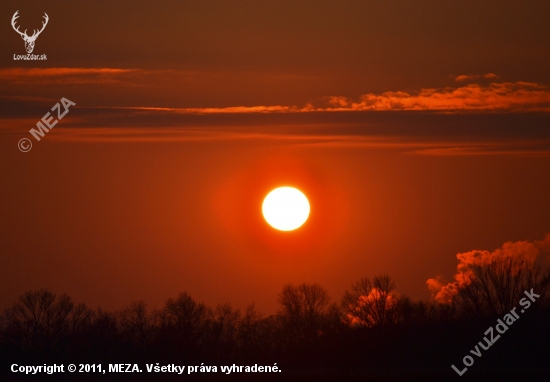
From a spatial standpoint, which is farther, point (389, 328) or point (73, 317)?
point (73, 317)

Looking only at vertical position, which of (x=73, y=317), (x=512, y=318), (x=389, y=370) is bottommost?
(x=389, y=370)

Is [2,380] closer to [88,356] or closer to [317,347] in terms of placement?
[88,356]

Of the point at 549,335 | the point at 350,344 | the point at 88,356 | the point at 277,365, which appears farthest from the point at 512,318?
the point at 88,356

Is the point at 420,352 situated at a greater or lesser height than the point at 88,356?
lesser

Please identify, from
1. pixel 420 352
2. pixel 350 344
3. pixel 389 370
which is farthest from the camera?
pixel 350 344

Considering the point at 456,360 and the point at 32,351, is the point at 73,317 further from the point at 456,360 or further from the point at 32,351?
the point at 456,360

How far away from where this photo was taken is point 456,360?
8931 centimetres

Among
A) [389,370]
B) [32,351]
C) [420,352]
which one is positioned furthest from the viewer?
[32,351]

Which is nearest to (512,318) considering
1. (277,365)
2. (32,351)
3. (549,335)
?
(549,335)

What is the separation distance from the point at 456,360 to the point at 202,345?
1404 inches

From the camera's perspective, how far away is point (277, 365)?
324 ft

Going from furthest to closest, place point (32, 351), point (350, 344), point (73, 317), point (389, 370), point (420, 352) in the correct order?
point (73, 317) → point (32, 351) → point (350, 344) → point (420, 352) → point (389, 370)

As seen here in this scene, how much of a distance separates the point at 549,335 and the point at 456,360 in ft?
30.0

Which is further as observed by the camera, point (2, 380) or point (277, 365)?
point (277, 365)
